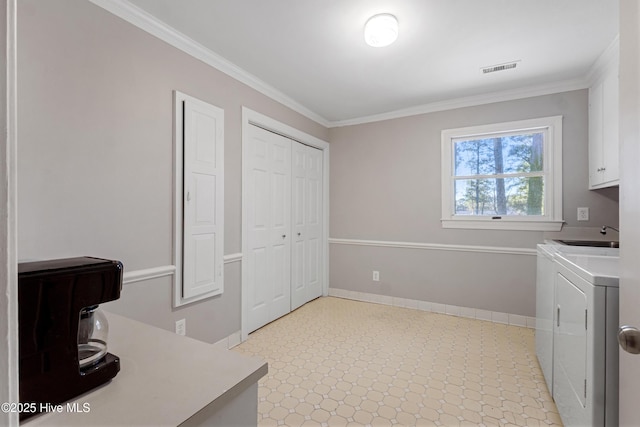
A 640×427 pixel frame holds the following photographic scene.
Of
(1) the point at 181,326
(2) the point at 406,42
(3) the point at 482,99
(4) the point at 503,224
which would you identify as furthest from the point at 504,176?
(1) the point at 181,326

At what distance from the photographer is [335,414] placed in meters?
1.78

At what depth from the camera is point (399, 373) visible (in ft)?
7.27

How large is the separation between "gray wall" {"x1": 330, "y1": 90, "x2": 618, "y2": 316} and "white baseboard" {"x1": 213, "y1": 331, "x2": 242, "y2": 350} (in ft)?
5.72

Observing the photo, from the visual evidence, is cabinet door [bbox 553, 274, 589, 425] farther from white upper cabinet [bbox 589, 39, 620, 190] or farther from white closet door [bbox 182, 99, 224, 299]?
white closet door [bbox 182, 99, 224, 299]

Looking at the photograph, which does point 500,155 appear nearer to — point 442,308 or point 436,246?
point 436,246

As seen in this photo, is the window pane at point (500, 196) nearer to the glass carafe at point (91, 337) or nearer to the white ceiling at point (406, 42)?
the white ceiling at point (406, 42)

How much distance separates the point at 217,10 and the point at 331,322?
9.39 ft

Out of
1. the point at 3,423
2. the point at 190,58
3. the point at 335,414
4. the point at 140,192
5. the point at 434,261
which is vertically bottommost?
the point at 335,414

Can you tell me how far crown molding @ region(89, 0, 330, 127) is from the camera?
1860mm

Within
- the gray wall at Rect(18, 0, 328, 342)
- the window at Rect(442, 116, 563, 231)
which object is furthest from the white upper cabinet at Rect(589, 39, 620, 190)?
the gray wall at Rect(18, 0, 328, 342)

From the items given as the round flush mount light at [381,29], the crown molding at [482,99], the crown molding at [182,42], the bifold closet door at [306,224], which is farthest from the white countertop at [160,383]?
the crown molding at [482,99]

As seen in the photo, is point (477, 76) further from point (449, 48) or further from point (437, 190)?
point (437, 190)

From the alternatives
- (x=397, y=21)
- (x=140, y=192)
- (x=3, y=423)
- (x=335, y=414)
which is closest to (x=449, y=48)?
(x=397, y=21)

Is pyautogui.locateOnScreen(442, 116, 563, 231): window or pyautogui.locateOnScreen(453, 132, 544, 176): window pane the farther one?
pyautogui.locateOnScreen(453, 132, 544, 176): window pane
